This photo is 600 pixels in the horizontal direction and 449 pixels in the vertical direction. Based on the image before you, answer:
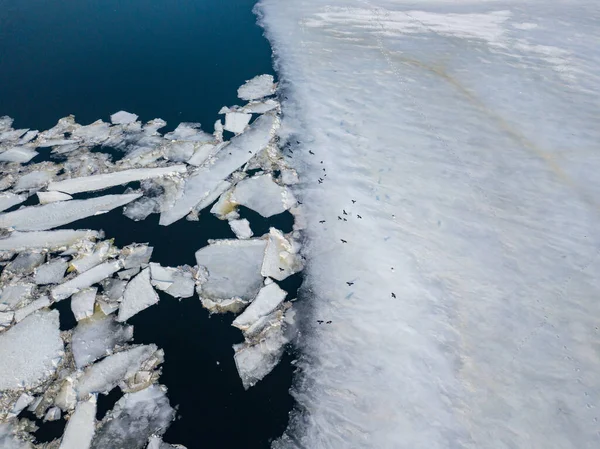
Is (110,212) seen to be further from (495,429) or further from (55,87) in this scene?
(495,429)

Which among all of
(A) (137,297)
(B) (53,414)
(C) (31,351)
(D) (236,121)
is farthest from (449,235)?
(C) (31,351)

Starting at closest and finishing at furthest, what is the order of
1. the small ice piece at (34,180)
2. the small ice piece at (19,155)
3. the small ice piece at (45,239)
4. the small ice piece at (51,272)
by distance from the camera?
1. the small ice piece at (51,272)
2. the small ice piece at (45,239)
3. the small ice piece at (34,180)
4. the small ice piece at (19,155)

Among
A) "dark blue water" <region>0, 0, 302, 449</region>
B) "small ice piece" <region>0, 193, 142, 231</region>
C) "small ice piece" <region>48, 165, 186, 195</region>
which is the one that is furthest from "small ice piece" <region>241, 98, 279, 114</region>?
"small ice piece" <region>0, 193, 142, 231</region>

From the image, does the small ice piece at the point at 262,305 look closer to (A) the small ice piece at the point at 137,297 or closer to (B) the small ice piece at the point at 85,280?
(A) the small ice piece at the point at 137,297

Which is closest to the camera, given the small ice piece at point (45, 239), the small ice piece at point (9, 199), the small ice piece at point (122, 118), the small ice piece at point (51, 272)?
the small ice piece at point (51, 272)

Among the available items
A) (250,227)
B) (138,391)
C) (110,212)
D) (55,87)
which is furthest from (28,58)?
(138,391)

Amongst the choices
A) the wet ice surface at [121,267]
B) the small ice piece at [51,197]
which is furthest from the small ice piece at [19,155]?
the small ice piece at [51,197]


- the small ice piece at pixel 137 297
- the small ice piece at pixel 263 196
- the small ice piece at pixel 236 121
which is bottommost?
the small ice piece at pixel 137 297
